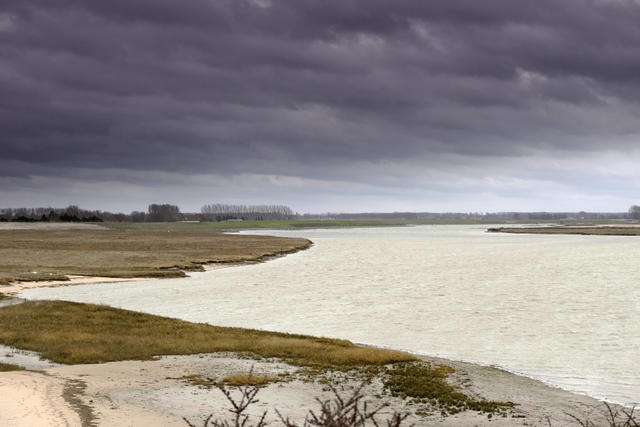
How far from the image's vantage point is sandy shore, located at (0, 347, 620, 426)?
18.9 m

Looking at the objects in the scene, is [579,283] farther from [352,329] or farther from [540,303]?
[352,329]

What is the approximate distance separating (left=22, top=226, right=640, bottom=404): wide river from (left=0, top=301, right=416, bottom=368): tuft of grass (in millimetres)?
4030

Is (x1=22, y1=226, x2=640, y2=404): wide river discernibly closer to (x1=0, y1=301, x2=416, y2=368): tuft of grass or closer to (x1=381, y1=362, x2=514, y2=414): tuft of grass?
(x1=0, y1=301, x2=416, y2=368): tuft of grass

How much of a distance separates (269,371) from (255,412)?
559 cm

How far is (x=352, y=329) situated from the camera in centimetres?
3697

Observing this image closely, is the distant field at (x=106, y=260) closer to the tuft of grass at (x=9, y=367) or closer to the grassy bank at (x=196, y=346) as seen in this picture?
the grassy bank at (x=196, y=346)

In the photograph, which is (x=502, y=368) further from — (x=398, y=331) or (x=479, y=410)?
(x=398, y=331)

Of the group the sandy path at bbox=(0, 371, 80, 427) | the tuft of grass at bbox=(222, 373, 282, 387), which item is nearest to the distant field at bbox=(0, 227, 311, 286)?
the sandy path at bbox=(0, 371, 80, 427)

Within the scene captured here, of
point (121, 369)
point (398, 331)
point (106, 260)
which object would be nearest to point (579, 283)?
point (398, 331)

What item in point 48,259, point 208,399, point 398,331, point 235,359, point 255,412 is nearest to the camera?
point 255,412

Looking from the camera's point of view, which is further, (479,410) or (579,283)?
(579,283)

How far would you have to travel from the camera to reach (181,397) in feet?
70.6

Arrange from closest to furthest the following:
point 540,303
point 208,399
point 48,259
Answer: point 208,399 < point 540,303 < point 48,259

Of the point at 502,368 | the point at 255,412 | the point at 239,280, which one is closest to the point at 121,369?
the point at 255,412
